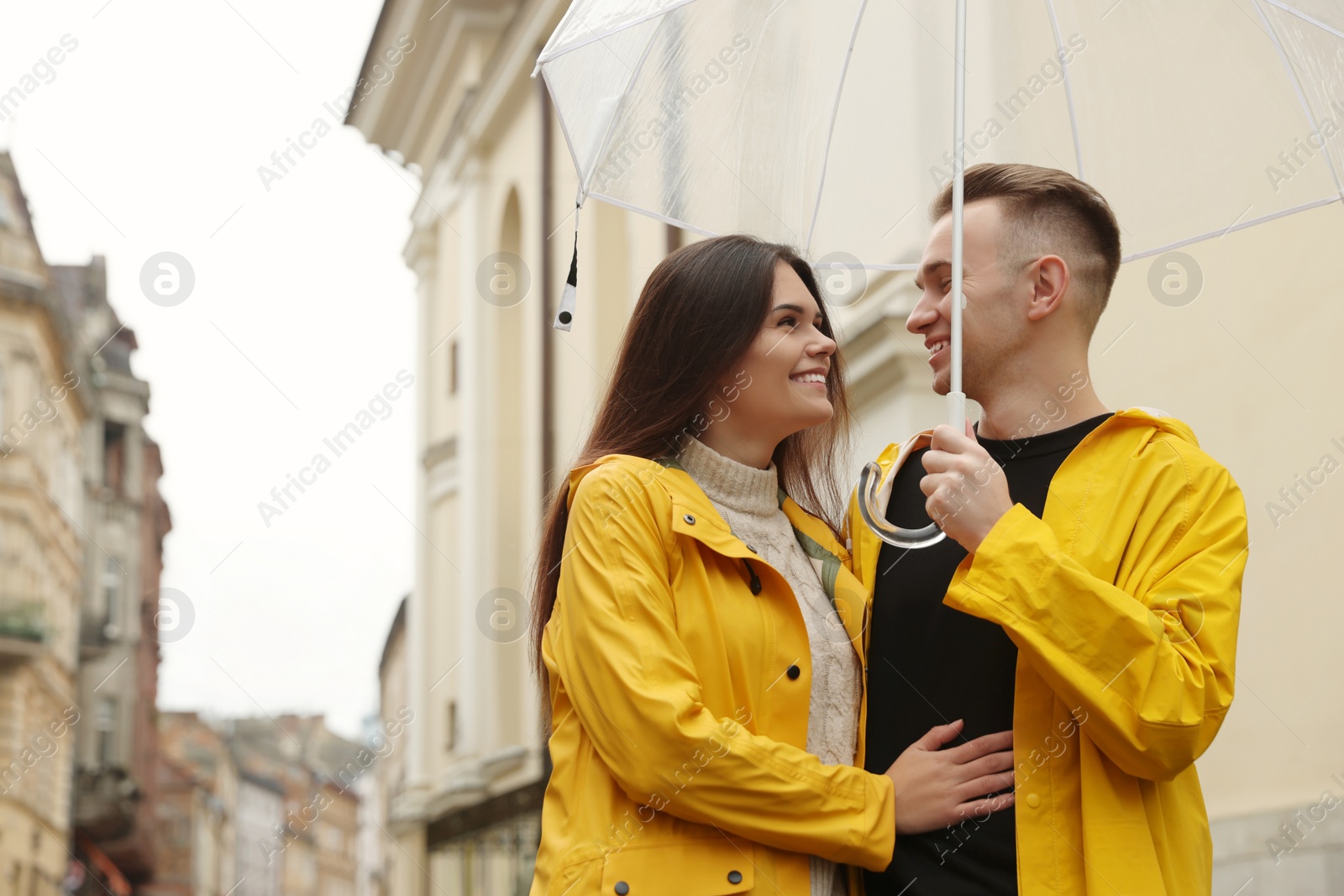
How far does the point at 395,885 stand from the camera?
22.4 meters

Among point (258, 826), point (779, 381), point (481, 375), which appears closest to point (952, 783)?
point (779, 381)

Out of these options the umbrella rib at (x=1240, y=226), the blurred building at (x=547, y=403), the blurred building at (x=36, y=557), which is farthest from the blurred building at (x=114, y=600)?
the umbrella rib at (x=1240, y=226)

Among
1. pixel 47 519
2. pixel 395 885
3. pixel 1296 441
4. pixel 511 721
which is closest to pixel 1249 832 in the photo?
pixel 1296 441

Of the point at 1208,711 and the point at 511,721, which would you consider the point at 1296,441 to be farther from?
the point at 511,721

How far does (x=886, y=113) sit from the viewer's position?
440cm

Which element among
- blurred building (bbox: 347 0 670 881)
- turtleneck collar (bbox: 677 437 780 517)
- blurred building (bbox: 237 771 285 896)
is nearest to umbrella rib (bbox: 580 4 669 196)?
turtleneck collar (bbox: 677 437 780 517)

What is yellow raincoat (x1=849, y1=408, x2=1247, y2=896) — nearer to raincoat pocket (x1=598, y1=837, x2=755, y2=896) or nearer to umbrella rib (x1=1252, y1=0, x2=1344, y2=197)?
raincoat pocket (x1=598, y1=837, x2=755, y2=896)

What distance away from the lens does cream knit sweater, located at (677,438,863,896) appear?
120 inches

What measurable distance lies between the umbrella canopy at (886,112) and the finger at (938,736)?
4.55 feet

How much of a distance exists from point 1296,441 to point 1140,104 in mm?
2142

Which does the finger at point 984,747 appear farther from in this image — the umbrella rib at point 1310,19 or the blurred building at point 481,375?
the blurred building at point 481,375

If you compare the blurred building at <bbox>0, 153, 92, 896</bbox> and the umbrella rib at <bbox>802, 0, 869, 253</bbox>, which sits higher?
the blurred building at <bbox>0, 153, 92, 896</bbox>

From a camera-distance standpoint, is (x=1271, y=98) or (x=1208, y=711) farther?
(x=1271, y=98)

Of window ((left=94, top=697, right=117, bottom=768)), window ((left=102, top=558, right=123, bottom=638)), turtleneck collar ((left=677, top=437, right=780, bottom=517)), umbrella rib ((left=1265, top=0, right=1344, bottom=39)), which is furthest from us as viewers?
A: window ((left=102, top=558, right=123, bottom=638))
